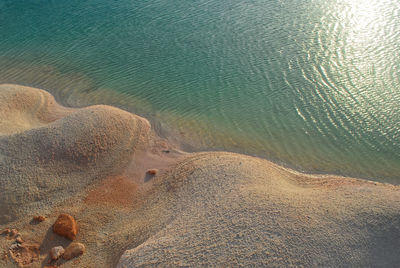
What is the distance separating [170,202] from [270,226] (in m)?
2.51

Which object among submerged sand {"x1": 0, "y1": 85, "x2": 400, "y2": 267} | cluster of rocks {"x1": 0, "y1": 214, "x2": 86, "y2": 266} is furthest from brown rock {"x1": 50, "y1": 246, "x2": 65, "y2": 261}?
submerged sand {"x1": 0, "y1": 85, "x2": 400, "y2": 267}

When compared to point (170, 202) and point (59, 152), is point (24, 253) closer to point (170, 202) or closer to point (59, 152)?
point (59, 152)

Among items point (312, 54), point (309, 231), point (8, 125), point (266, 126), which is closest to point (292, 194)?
point (309, 231)

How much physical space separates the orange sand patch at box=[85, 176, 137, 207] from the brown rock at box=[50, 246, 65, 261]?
1.41 m

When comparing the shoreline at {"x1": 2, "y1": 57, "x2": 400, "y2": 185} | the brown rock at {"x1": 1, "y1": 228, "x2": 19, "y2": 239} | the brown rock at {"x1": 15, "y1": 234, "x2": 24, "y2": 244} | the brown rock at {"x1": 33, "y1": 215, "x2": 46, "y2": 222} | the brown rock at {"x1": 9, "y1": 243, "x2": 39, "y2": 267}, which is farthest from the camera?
the shoreline at {"x1": 2, "y1": 57, "x2": 400, "y2": 185}

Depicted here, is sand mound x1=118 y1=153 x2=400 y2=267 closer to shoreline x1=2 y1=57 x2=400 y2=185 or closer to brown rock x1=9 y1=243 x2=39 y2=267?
shoreline x1=2 y1=57 x2=400 y2=185

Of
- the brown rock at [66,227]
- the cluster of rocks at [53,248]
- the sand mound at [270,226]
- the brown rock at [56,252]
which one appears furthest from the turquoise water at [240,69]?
the brown rock at [56,252]

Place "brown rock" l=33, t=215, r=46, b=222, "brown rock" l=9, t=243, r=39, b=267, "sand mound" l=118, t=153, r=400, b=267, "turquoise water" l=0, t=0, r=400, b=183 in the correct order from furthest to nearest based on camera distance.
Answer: "turquoise water" l=0, t=0, r=400, b=183, "brown rock" l=33, t=215, r=46, b=222, "brown rock" l=9, t=243, r=39, b=267, "sand mound" l=118, t=153, r=400, b=267

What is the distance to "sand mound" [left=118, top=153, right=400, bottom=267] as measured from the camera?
18.9 ft

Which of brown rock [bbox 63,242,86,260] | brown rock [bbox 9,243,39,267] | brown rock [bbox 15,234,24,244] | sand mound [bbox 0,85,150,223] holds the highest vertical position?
sand mound [bbox 0,85,150,223]

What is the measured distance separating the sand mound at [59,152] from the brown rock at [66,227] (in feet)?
2.81

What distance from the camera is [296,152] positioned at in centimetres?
941

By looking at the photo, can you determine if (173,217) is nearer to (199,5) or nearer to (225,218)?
(225,218)

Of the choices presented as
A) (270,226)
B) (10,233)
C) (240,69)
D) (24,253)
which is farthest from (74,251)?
(240,69)
